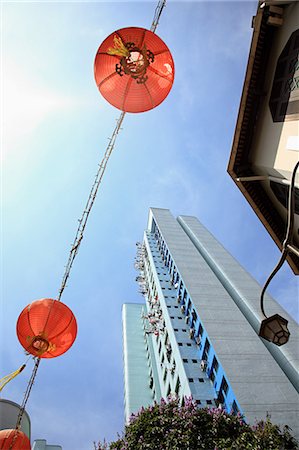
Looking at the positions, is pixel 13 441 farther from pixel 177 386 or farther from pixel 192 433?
pixel 177 386

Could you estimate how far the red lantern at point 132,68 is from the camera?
5539 mm

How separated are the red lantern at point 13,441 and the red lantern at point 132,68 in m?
7.34

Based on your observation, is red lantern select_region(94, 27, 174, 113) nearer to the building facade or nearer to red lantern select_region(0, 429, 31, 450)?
the building facade

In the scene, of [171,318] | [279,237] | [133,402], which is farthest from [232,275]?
[279,237]

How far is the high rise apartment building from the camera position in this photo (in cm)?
2105

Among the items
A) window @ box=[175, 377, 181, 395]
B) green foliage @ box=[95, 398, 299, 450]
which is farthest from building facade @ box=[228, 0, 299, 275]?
window @ box=[175, 377, 181, 395]

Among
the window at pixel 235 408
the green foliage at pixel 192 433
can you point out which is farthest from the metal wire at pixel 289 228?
the window at pixel 235 408

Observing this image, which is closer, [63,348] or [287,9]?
[63,348]

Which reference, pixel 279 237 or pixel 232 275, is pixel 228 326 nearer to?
pixel 232 275

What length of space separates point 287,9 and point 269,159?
3.41 m

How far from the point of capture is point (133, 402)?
1303 inches

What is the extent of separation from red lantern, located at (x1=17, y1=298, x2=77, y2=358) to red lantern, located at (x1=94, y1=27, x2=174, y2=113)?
4.36 meters

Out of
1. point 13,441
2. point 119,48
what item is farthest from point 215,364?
point 119,48

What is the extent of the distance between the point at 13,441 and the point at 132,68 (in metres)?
8.00
